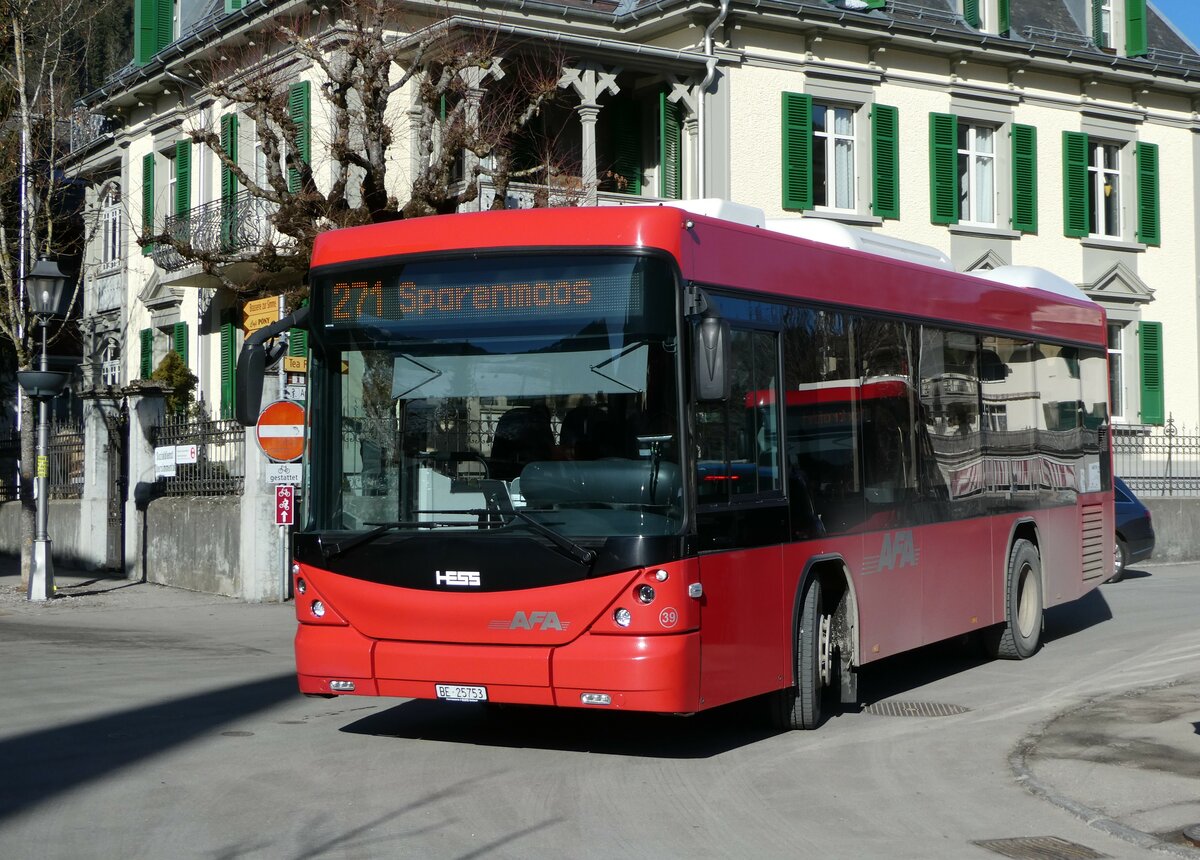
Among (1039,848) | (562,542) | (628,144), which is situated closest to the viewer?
(1039,848)

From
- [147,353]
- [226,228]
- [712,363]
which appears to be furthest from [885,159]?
[712,363]

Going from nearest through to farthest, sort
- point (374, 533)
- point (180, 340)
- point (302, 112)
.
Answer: point (374, 533) → point (302, 112) → point (180, 340)

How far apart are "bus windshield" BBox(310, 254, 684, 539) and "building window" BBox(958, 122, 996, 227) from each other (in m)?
22.8

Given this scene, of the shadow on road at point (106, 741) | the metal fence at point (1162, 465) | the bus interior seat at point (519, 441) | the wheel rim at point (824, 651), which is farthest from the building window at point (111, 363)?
the bus interior seat at point (519, 441)

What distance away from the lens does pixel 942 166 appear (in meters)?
29.4

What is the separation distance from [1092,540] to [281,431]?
29.2ft

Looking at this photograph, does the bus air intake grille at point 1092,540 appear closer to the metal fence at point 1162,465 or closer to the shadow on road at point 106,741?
the shadow on road at point 106,741

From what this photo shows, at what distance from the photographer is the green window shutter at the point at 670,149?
27.0 m

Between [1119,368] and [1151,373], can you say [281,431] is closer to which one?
[1119,368]

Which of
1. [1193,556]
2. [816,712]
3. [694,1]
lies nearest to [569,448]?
[816,712]

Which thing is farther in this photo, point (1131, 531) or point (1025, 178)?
point (1025, 178)

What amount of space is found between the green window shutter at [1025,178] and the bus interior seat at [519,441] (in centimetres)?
2365

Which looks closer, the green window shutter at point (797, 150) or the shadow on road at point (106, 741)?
the shadow on road at point (106, 741)

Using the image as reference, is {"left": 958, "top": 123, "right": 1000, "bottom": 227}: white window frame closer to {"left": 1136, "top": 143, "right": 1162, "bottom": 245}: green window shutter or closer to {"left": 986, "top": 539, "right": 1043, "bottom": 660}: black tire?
{"left": 1136, "top": 143, "right": 1162, "bottom": 245}: green window shutter
